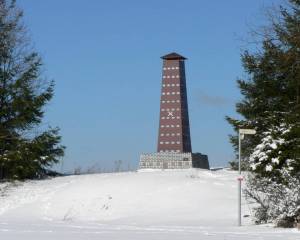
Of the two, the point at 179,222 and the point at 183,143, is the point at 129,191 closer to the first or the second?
the point at 179,222

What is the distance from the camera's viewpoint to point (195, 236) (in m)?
13.0

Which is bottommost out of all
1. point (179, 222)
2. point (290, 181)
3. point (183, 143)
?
point (179, 222)

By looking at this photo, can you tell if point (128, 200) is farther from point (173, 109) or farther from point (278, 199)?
point (173, 109)

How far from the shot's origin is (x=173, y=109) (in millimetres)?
32375

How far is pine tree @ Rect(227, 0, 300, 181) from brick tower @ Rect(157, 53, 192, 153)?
17.5 ft

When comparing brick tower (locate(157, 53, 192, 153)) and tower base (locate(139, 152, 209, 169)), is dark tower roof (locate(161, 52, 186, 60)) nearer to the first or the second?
brick tower (locate(157, 53, 192, 153))

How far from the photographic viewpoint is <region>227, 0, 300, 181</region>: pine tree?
21.2 metres

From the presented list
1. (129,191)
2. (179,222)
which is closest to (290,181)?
(179,222)

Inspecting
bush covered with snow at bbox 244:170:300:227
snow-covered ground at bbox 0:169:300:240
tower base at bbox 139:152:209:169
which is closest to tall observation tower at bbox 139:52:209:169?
tower base at bbox 139:152:209:169

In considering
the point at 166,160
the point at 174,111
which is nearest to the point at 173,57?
the point at 174,111

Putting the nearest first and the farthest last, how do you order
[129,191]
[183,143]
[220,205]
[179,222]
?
[179,222] → [220,205] → [129,191] → [183,143]

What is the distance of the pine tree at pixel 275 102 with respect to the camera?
21.2 metres

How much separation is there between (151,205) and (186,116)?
10476 mm

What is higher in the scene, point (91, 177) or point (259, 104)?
point (259, 104)
